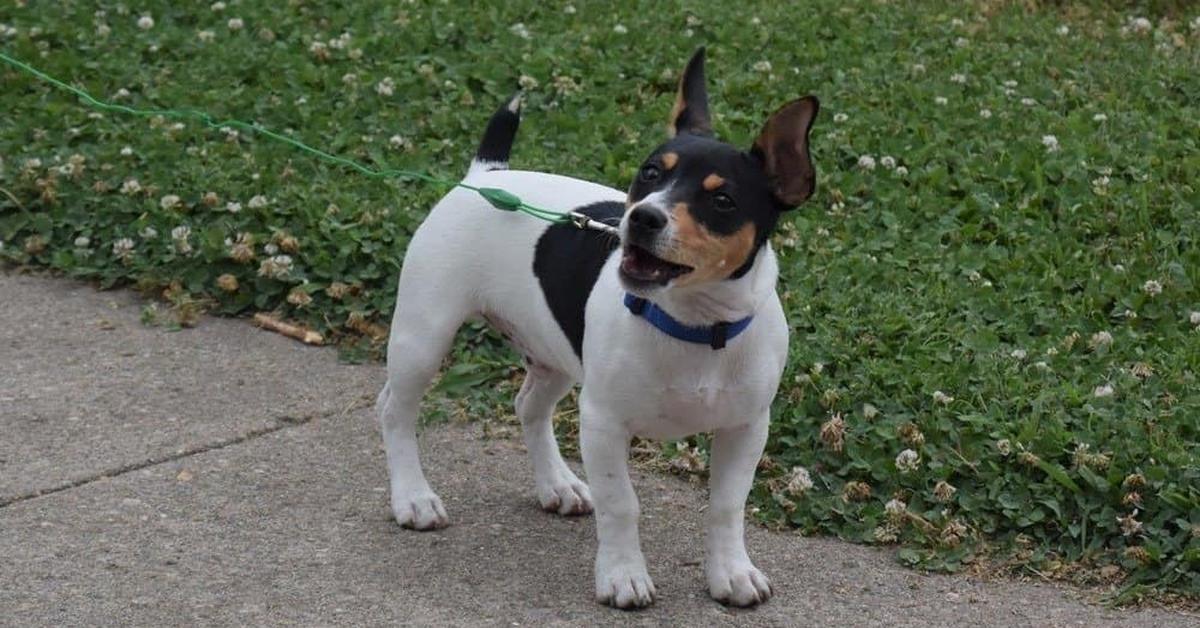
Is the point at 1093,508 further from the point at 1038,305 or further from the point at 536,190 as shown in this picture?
the point at 536,190

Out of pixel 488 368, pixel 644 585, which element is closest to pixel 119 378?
pixel 488 368

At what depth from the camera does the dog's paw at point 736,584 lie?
4.93 metres

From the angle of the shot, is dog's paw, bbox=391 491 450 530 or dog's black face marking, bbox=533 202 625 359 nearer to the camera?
dog's black face marking, bbox=533 202 625 359

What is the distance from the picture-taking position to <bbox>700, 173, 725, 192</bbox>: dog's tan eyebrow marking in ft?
14.6

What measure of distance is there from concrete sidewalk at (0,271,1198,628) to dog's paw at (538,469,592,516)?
0.13 feet

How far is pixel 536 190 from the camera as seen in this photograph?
5324 mm

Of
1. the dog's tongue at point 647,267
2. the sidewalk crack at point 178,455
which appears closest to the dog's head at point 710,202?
the dog's tongue at point 647,267

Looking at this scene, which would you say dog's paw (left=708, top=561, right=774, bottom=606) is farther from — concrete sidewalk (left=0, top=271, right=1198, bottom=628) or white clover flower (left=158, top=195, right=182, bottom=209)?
white clover flower (left=158, top=195, right=182, bottom=209)

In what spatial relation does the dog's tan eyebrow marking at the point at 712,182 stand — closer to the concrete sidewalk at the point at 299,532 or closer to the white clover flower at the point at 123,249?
the concrete sidewalk at the point at 299,532

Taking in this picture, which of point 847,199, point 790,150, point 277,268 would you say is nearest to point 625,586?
point 790,150

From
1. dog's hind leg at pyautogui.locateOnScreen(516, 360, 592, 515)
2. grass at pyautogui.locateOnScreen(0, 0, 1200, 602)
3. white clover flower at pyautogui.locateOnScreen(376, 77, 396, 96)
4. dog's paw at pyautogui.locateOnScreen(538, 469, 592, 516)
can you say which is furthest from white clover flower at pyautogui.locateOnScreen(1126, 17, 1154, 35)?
dog's paw at pyautogui.locateOnScreen(538, 469, 592, 516)

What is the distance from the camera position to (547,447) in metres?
5.66

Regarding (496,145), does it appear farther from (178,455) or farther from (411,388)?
(178,455)

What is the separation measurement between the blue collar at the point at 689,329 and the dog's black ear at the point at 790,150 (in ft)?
1.15
